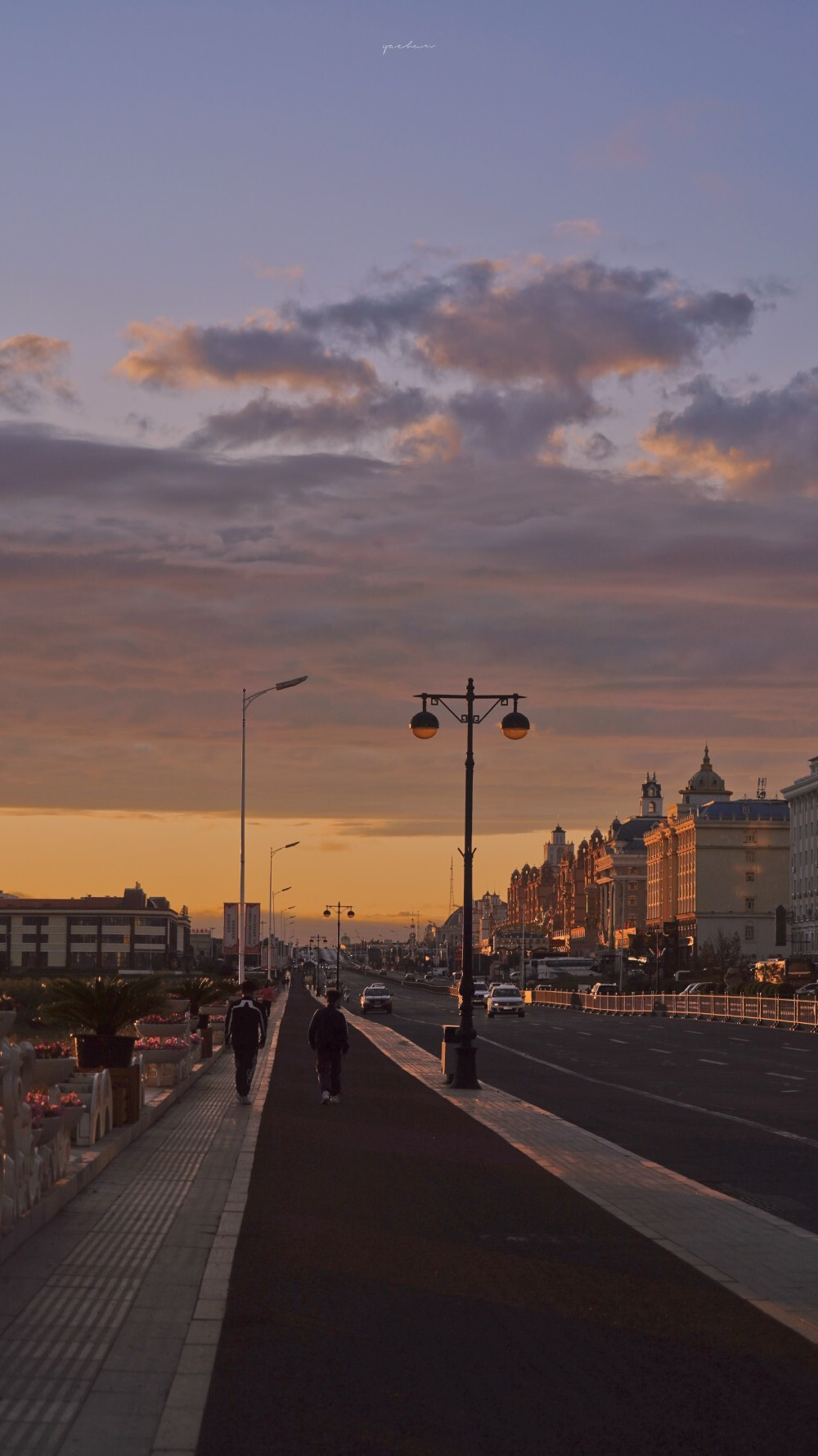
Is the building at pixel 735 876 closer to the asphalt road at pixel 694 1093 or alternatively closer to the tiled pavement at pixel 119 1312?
the asphalt road at pixel 694 1093

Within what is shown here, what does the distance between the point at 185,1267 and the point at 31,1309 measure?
5.13ft

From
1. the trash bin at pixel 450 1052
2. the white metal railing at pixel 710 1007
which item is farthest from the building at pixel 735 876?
the trash bin at pixel 450 1052

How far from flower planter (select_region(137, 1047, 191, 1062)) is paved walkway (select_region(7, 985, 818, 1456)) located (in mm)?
7292

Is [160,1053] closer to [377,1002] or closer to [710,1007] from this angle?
[710,1007]

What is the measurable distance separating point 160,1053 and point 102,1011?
4.94 m

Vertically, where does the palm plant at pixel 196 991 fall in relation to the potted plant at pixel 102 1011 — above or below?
below

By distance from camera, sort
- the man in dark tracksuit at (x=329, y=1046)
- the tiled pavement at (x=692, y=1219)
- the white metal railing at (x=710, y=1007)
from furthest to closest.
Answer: the white metal railing at (x=710, y=1007) → the man in dark tracksuit at (x=329, y=1046) → the tiled pavement at (x=692, y=1219)

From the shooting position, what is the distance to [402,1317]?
26.9 ft

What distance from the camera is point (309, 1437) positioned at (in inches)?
237

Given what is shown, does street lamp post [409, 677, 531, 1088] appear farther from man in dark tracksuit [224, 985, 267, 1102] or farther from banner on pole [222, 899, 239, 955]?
banner on pole [222, 899, 239, 955]

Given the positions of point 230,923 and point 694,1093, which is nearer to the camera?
point 694,1093

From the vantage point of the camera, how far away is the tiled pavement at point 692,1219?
902 cm

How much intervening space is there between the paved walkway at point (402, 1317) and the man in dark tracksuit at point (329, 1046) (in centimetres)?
636

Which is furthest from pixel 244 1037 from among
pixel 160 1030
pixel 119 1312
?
pixel 119 1312
